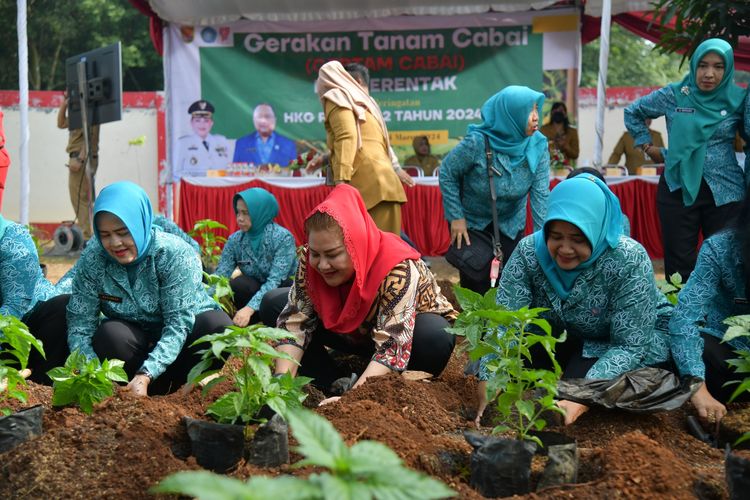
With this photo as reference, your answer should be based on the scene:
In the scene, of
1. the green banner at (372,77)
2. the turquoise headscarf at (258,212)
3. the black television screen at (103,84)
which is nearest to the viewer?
the turquoise headscarf at (258,212)

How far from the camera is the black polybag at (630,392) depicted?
2.86 m

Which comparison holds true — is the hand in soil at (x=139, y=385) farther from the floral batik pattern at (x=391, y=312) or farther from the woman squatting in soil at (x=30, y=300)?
the woman squatting in soil at (x=30, y=300)

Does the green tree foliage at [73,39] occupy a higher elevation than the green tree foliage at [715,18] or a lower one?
higher

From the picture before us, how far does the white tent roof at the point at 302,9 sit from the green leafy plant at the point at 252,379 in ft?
23.2

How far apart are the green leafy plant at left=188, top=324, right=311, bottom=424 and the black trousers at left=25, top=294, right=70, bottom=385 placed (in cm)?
149

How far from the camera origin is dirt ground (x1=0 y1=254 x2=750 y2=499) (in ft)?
7.38

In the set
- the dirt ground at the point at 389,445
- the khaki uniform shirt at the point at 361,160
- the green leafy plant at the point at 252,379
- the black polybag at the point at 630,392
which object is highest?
the khaki uniform shirt at the point at 361,160

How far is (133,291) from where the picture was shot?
357cm

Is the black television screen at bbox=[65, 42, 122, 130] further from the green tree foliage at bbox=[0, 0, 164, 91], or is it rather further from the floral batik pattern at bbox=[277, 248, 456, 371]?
the green tree foliage at bbox=[0, 0, 164, 91]

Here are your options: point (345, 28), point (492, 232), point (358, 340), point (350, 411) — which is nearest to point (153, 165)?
point (345, 28)

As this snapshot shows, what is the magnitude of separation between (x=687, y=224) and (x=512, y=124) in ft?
3.80

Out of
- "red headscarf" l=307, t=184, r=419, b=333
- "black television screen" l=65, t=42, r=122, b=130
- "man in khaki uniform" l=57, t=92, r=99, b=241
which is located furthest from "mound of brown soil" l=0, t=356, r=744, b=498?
"man in khaki uniform" l=57, t=92, r=99, b=241

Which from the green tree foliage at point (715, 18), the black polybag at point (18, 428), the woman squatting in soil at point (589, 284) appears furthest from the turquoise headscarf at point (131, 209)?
the green tree foliage at point (715, 18)

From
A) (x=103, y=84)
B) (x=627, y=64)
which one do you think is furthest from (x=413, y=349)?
(x=627, y=64)
